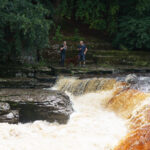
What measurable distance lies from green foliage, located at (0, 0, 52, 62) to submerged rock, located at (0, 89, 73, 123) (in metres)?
3.24

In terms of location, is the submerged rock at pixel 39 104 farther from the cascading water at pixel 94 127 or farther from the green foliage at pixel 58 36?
the green foliage at pixel 58 36

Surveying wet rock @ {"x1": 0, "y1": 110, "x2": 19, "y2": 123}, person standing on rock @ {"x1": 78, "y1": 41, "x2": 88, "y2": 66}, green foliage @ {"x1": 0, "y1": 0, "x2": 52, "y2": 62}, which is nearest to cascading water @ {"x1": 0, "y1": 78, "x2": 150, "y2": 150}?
wet rock @ {"x1": 0, "y1": 110, "x2": 19, "y2": 123}

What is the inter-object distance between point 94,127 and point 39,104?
87.0 inches

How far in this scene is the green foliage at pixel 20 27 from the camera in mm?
11336

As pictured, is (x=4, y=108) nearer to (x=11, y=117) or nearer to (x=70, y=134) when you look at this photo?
(x=11, y=117)

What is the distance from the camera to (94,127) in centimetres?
726

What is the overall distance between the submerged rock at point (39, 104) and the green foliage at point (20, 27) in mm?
3237

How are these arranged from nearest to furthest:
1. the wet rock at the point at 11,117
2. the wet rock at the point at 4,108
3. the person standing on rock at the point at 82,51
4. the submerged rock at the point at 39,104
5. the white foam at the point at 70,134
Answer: the white foam at the point at 70,134
the wet rock at the point at 11,117
the wet rock at the point at 4,108
the submerged rock at the point at 39,104
the person standing on rock at the point at 82,51

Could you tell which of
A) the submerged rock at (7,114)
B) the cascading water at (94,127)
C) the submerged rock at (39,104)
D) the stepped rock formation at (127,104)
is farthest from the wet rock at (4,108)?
the stepped rock formation at (127,104)

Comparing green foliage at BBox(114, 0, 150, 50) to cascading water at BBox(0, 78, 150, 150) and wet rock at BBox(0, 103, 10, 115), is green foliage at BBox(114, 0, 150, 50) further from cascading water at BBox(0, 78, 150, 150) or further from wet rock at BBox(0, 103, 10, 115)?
wet rock at BBox(0, 103, 10, 115)

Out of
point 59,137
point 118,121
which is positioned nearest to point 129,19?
point 118,121

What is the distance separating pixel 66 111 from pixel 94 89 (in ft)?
10.3

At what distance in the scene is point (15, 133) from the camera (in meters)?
6.66

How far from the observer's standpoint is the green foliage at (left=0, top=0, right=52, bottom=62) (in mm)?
11336
